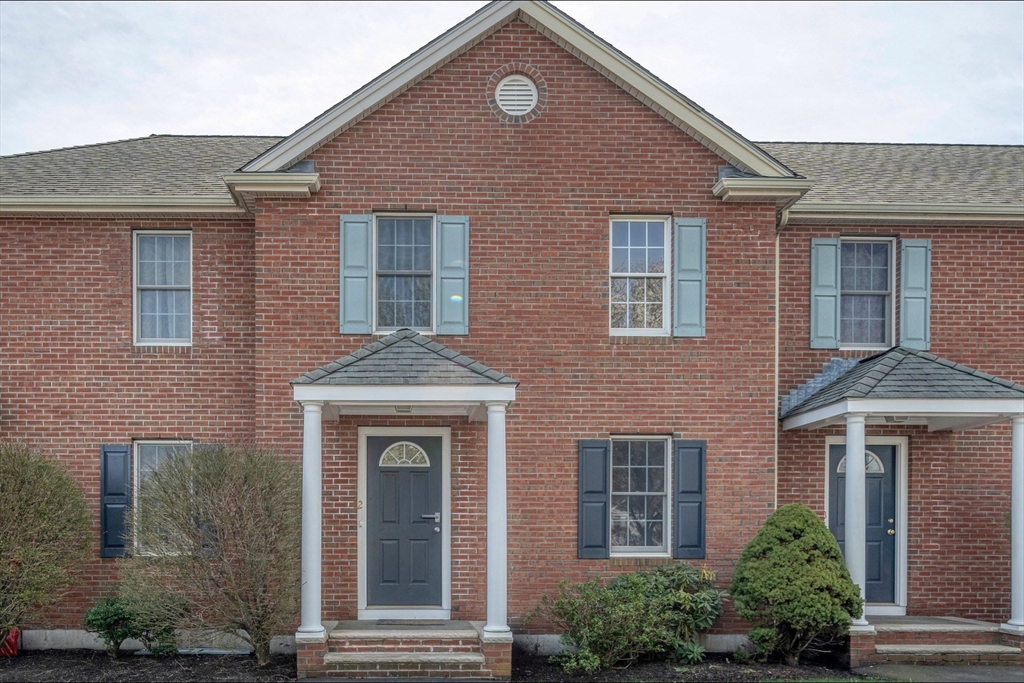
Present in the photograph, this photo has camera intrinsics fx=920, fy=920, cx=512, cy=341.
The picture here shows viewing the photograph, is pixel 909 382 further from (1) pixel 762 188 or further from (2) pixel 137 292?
(2) pixel 137 292

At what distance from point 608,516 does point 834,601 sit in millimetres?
2918

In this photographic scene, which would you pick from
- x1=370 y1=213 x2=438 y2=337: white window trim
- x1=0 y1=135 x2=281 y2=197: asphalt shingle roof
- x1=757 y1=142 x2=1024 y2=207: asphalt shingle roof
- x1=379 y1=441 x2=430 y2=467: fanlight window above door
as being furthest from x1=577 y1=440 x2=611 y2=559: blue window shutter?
x1=0 y1=135 x2=281 y2=197: asphalt shingle roof

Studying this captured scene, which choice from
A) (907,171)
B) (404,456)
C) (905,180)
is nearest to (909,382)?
(905,180)

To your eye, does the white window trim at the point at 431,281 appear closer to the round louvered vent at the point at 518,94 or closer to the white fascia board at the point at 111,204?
the round louvered vent at the point at 518,94

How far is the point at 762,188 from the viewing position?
39.7 ft

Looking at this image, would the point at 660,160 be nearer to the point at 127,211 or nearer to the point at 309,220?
the point at 309,220

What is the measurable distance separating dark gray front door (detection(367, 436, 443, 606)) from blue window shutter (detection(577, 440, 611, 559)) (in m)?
1.89

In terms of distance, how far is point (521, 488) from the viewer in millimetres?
12031

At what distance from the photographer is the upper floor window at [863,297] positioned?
1332 cm

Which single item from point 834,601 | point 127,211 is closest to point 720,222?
point 834,601

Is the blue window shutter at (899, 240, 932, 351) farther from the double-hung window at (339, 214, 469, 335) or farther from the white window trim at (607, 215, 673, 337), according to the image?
the double-hung window at (339, 214, 469, 335)

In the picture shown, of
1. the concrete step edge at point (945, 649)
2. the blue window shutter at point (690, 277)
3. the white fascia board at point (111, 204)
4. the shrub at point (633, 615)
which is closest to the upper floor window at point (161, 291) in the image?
the white fascia board at point (111, 204)

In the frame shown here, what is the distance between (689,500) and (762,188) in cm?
422

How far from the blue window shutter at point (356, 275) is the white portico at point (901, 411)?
597 centimetres
